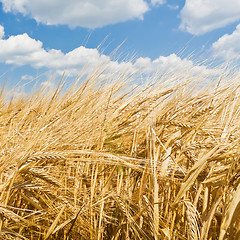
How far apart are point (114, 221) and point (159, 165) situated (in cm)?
37

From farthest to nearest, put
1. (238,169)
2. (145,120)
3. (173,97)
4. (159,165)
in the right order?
1. (173,97)
2. (145,120)
3. (159,165)
4. (238,169)

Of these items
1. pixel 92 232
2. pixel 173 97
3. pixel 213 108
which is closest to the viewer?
pixel 92 232

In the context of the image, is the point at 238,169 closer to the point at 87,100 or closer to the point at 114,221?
the point at 114,221

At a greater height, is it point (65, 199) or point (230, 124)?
point (230, 124)

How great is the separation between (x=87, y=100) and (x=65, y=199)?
2.38 ft

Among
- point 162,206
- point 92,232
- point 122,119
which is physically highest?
point 122,119

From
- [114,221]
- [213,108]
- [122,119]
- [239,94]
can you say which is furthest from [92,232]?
[239,94]

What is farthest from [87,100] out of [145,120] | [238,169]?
[238,169]

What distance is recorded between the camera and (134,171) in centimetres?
118

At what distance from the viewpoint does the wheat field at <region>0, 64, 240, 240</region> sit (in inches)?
36.9

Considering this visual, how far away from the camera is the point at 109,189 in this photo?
1200 millimetres

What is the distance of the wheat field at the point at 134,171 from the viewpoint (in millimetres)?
938

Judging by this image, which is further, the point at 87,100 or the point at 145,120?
the point at 87,100

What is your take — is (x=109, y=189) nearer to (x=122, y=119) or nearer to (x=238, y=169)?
(x=122, y=119)
